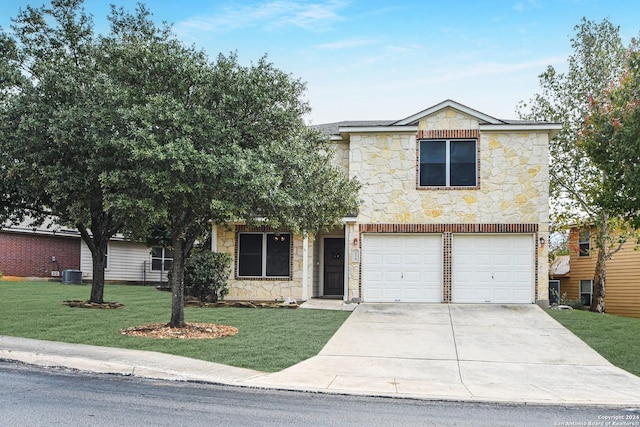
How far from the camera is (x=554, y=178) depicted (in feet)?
75.6

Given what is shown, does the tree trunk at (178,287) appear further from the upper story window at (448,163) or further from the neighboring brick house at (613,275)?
the neighboring brick house at (613,275)

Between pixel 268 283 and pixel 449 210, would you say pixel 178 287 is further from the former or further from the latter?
pixel 449 210

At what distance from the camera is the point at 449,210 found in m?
19.8

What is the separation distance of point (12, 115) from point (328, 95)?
10.1 m

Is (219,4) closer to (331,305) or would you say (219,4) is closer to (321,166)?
(321,166)

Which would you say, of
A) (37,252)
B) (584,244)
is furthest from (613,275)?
(37,252)

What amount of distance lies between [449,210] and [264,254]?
6435 millimetres

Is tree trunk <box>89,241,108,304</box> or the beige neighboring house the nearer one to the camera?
tree trunk <box>89,241,108,304</box>

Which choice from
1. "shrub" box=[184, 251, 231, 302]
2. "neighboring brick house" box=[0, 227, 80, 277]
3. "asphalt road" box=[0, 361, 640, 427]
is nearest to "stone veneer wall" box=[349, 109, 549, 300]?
"shrub" box=[184, 251, 231, 302]

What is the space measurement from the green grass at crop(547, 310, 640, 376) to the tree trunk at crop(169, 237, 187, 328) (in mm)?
9128

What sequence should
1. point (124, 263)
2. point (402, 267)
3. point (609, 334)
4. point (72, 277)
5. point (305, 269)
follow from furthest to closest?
1. point (124, 263)
2. point (72, 277)
3. point (305, 269)
4. point (402, 267)
5. point (609, 334)

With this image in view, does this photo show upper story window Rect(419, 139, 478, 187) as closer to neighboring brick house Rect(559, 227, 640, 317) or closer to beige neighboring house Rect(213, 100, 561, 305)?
beige neighboring house Rect(213, 100, 561, 305)

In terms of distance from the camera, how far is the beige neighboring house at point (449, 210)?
1961 centimetres

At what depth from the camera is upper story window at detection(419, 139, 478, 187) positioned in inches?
787
